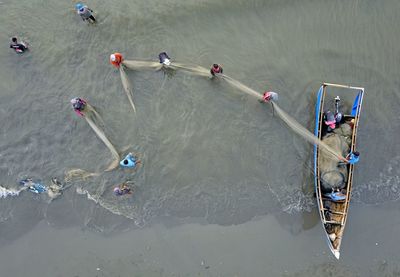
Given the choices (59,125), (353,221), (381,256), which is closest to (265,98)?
(353,221)

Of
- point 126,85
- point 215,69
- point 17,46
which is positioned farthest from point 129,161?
point 17,46

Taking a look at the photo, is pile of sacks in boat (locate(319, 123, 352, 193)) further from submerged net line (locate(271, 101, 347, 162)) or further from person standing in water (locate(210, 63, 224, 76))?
person standing in water (locate(210, 63, 224, 76))

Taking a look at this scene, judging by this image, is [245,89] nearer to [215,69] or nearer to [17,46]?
[215,69]

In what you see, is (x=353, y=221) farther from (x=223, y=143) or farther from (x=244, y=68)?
(x=244, y=68)

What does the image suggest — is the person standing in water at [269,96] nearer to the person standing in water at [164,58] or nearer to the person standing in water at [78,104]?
the person standing in water at [164,58]

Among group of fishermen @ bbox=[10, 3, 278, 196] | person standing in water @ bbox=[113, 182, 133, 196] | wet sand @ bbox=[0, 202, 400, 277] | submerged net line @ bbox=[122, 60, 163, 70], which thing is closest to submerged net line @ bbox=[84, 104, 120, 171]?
group of fishermen @ bbox=[10, 3, 278, 196]

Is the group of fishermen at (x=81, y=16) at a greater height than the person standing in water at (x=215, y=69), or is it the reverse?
the group of fishermen at (x=81, y=16)

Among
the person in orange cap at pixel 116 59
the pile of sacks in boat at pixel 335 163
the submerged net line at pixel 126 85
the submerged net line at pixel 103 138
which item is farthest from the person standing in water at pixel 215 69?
the submerged net line at pixel 103 138
